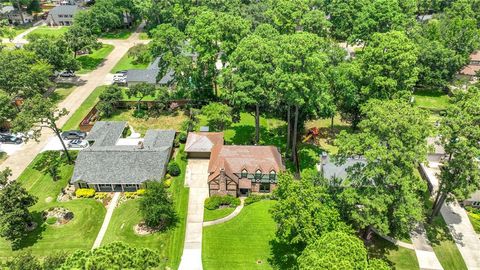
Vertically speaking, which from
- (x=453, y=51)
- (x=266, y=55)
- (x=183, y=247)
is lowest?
(x=183, y=247)

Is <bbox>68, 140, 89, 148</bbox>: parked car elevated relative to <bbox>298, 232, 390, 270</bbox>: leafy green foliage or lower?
lower

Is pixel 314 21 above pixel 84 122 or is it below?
above

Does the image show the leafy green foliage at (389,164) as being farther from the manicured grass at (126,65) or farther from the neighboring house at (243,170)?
the manicured grass at (126,65)

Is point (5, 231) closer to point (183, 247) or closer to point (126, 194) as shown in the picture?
point (126, 194)

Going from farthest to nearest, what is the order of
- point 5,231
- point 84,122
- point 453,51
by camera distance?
point 453,51, point 84,122, point 5,231

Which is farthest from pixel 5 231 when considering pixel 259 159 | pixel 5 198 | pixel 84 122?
pixel 259 159

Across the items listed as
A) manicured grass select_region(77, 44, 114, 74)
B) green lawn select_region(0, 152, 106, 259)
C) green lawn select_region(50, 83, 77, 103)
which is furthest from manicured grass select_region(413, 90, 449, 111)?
manicured grass select_region(77, 44, 114, 74)

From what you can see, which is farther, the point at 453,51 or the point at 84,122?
the point at 453,51

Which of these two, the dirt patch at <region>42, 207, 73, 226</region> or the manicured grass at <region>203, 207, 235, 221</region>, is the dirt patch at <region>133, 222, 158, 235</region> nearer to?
the manicured grass at <region>203, 207, 235, 221</region>
